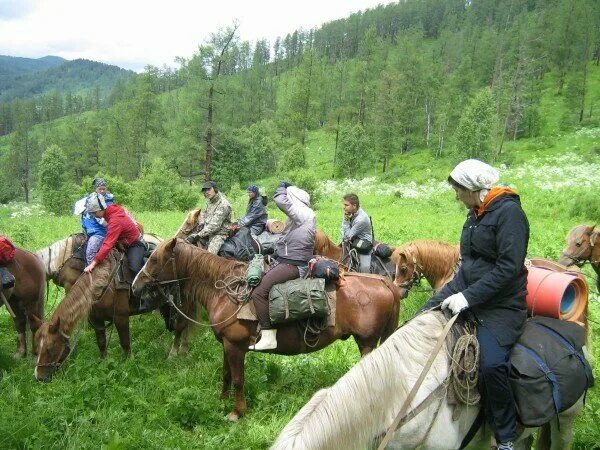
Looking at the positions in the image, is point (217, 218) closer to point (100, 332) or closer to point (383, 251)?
point (100, 332)

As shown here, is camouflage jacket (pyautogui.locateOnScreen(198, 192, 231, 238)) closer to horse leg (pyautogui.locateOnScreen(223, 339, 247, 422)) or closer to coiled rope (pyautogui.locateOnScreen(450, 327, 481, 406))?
horse leg (pyautogui.locateOnScreen(223, 339, 247, 422))

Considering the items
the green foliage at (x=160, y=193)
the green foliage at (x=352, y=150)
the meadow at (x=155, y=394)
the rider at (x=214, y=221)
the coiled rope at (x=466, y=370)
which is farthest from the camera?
the green foliage at (x=352, y=150)

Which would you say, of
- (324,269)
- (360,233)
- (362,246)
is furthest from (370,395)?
(360,233)

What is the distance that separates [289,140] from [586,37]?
4391 centimetres

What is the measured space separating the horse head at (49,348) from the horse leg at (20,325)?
5.51 feet

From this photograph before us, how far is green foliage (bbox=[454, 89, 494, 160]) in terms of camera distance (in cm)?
3528

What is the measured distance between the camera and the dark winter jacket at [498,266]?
10.1 feet

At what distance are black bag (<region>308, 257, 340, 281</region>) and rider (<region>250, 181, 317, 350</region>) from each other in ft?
0.34

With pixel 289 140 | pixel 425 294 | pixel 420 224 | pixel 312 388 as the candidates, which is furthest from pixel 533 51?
pixel 312 388

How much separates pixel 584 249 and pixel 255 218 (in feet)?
20.0

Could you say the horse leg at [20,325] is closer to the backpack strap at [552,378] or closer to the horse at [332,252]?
the horse at [332,252]

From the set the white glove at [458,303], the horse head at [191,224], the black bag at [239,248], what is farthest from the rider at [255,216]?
the white glove at [458,303]

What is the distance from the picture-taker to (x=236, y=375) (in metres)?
5.47

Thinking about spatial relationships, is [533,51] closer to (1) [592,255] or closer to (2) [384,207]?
(2) [384,207]
